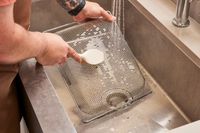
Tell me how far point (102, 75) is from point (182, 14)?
0.89 feet

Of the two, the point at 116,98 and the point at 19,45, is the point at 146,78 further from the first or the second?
the point at 19,45

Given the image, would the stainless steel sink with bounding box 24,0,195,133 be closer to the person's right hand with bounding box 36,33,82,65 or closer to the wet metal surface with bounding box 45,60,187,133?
the wet metal surface with bounding box 45,60,187,133

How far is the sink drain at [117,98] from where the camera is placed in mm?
934

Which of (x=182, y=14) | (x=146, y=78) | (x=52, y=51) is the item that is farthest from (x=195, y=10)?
(x=52, y=51)

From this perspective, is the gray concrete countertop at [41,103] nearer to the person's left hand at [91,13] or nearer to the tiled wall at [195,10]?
the person's left hand at [91,13]

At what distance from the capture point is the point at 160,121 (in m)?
0.91

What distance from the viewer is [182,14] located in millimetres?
899

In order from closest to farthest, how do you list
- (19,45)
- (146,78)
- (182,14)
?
(19,45) < (182,14) < (146,78)

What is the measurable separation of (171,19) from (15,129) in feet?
1.62

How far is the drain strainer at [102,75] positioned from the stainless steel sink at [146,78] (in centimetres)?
2

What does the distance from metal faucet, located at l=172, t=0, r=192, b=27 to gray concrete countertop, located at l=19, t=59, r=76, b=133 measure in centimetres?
38

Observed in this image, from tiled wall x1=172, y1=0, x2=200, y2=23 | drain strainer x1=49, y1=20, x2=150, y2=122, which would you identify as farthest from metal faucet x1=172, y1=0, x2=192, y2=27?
drain strainer x1=49, y1=20, x2=150, y2=122

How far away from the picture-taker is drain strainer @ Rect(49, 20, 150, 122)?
0.93 m

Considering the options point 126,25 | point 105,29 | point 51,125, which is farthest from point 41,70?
point 126,25
